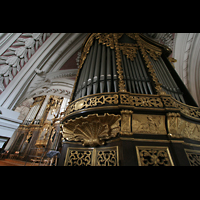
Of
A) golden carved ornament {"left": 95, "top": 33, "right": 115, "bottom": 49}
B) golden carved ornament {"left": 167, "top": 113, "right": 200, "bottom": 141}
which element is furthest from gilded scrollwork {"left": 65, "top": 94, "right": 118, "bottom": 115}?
golden carved ornament {"left": 95, "top": 33, "right": 115, "bottom": 49}

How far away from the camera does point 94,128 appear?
117 cm

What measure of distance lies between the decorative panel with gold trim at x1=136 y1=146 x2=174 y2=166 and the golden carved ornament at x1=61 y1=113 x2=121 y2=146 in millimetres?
283

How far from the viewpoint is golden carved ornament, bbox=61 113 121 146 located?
1.10m

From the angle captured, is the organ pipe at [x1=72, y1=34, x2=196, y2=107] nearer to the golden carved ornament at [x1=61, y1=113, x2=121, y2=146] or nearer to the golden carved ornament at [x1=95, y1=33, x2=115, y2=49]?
the golden carved ornament at [x1=95, y1=33, x2=115, y2=49]

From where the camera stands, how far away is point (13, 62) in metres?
1.67

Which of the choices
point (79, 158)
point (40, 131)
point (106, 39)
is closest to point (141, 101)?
point (79, 158)

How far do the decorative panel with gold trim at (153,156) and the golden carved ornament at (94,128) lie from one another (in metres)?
0.28

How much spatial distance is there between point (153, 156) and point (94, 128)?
61 cm

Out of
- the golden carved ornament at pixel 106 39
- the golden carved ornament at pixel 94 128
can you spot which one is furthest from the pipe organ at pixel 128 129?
the golden carved ornament at pixel 106 39

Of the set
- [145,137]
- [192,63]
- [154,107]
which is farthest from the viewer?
[192,63]

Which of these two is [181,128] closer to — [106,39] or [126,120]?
[126,120]
